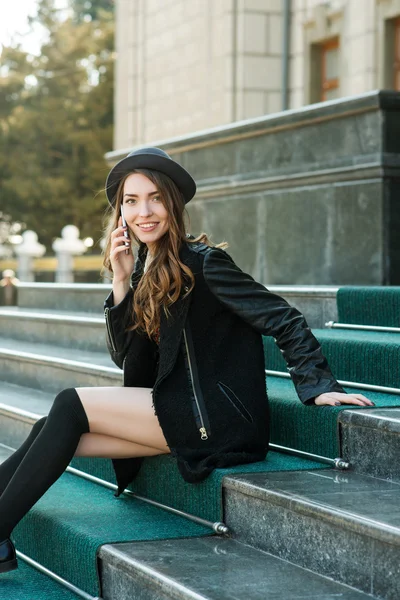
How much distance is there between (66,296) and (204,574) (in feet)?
16.0

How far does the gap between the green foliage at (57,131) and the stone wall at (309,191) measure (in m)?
26.7

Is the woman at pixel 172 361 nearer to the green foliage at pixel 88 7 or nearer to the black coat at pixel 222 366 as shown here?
the black coat at pixel 222 366

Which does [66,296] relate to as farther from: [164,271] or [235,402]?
[235,402]

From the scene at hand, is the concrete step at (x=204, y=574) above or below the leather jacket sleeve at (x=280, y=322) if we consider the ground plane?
below

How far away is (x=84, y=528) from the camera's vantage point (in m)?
3.53

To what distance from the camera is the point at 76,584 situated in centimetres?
355

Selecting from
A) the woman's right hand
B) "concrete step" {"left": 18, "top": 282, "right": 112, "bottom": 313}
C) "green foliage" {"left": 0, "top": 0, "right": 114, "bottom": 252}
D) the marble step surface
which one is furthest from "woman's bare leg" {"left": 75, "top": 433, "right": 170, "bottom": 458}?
"green foliage" {"left": 0, "top": 0, "right": 114, "bottom": 252}

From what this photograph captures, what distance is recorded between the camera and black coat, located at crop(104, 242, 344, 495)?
3.47 metres

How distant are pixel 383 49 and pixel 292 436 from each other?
7.66m

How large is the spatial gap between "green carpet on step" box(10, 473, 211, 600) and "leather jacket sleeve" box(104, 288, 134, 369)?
61 cm

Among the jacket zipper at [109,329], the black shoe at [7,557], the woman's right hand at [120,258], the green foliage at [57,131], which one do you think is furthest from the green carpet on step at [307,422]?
the green foliage at [57,131]

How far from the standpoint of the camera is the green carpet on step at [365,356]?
4.00m

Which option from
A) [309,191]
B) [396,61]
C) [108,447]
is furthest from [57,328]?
[396,61]

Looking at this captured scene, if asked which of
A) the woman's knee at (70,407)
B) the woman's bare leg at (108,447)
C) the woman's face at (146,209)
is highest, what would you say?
the woman's face at (146,209)
